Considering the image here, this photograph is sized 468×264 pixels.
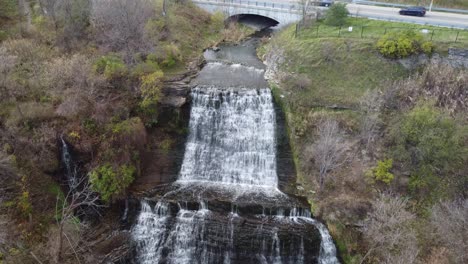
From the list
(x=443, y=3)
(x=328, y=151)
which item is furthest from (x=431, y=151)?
(x=443, y=3)

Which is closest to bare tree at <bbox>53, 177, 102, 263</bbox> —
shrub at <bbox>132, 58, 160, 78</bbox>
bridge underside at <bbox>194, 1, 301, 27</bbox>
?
shrub at <bbox>132, 58, 160, 78</bbox>

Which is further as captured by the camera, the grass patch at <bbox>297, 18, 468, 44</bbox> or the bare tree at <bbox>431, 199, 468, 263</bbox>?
the grass patch at <bbox>297, 18, 468, 44</bbox>

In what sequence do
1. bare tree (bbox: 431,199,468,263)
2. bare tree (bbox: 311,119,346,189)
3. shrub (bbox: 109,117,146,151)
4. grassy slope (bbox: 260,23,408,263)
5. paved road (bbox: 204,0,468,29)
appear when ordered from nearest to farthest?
bare tree (bbox: 431,199,468,263) < bare tree (bbox: 311,119,346,189) < grassy slope (bbox: 260,23,408,263) < shrub (bbox: 109,117,146,151) < paved road (bbox: 204,0,468,29)

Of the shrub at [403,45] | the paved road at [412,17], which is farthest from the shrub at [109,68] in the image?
the paved road at [412,17]

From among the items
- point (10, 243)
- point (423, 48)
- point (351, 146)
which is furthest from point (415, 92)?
point (10, 243)

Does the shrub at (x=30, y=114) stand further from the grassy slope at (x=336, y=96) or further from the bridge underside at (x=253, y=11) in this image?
the bridge underside at (x=253, y=11)

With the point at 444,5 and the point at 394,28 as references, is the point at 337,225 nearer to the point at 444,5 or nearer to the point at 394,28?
the point at 394,28

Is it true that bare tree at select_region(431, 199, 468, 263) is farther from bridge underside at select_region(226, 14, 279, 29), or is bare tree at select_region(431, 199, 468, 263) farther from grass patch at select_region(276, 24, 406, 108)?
bridge underside at select_region(226, 14, 279, 29)
